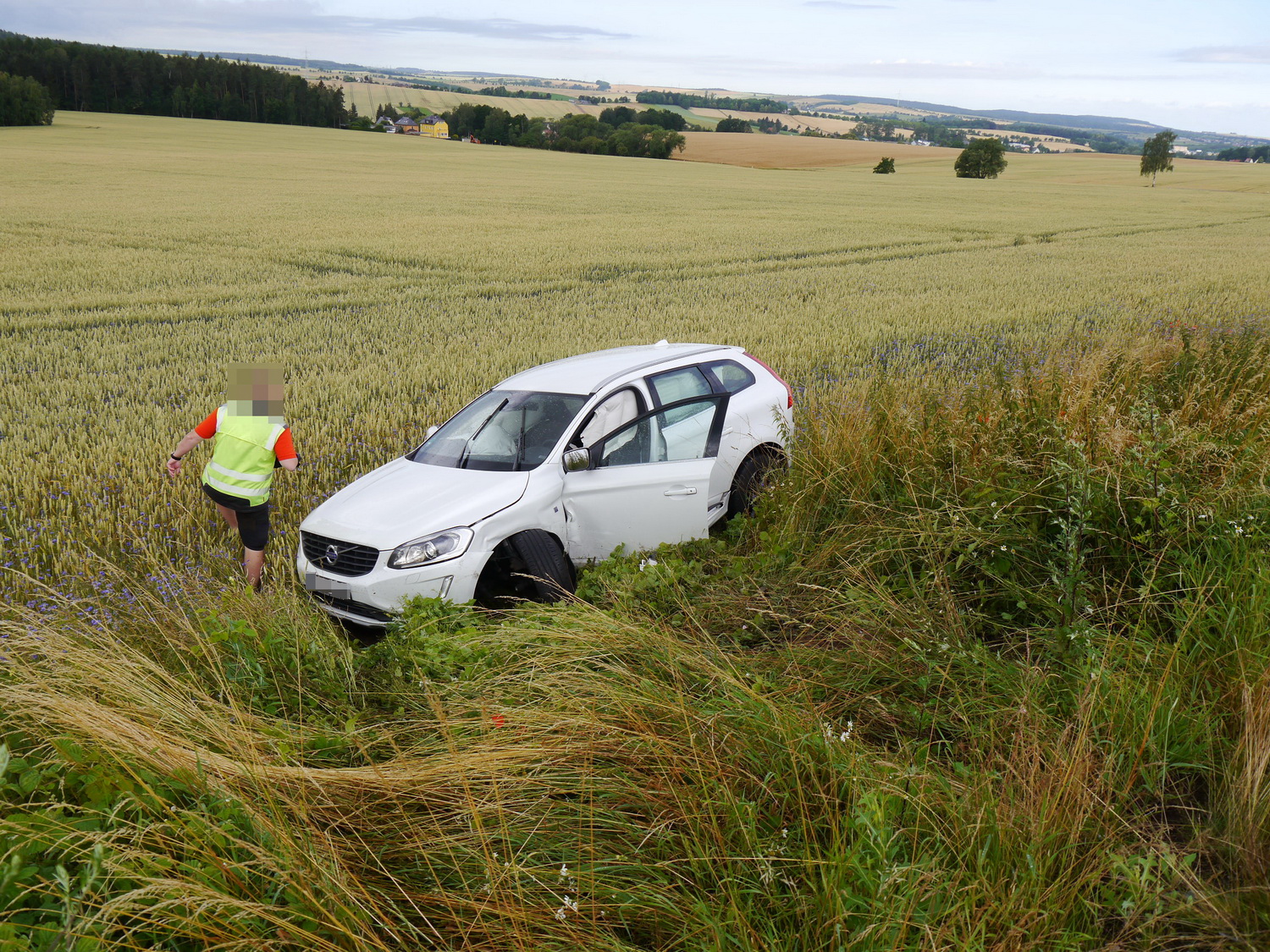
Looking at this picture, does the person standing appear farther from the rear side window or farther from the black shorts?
the rear side window

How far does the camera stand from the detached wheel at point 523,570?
5.75 metres

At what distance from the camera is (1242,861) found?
264 cm

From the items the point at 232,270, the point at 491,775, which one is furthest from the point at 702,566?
the point at 232,270

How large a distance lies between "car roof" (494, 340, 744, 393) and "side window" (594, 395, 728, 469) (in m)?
0.43

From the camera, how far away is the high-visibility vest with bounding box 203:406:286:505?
6.03 m

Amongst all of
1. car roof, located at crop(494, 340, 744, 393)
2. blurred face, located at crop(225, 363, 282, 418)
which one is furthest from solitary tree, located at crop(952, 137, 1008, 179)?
blurred face, located at crop(225, 363, 282, 418)

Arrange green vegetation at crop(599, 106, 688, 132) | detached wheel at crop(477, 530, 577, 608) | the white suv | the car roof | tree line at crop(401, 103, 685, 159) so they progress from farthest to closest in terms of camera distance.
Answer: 1. green vegetation at crop(599, 106, 688, 132)
2. tree line at crop(401, 103, 685, 159)
3. the car roof
4. detached wheel at crop(477, 530, 577, 608)
5. the white suv

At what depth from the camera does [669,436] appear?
6.73m

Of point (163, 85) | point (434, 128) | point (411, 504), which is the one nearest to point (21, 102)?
point (163, 85)

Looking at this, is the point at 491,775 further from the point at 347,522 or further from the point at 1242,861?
the point at 347,522

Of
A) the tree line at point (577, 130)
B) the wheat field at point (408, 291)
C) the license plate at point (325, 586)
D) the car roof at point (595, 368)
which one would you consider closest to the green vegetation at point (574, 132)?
the tree line at point (577, 130)

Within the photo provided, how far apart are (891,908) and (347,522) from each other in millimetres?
4263

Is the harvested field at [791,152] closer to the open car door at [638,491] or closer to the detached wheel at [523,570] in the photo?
the open car door at [638,491]

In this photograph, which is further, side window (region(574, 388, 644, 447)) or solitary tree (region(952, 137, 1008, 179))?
solitary tree (region(952, 137, 1008, 179))
